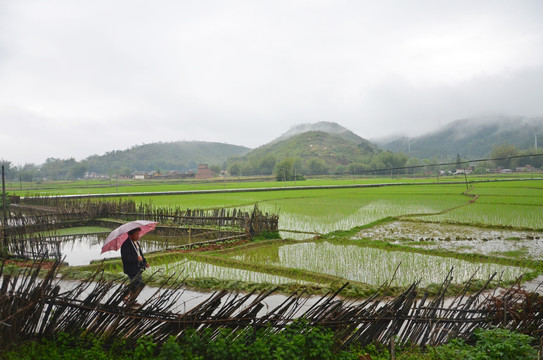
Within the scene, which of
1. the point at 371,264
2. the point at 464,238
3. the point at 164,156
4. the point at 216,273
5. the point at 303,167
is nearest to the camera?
the point at 216,273

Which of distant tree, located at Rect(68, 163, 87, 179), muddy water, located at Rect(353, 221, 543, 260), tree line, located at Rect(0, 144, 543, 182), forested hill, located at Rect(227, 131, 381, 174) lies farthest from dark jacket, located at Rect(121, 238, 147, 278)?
distant tree, located at Rect(68, 163, 87, 179)

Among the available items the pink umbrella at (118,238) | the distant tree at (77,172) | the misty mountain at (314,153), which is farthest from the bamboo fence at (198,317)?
the distant tree at (77,172)

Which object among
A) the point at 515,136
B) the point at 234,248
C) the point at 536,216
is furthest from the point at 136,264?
the point at 515,136

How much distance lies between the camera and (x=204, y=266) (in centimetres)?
890

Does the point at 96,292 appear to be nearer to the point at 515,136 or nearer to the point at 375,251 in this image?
the point at 375,251

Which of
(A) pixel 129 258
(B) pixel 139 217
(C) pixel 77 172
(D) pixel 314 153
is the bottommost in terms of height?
(B) pixel 139 217

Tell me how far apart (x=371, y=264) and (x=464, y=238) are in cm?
513

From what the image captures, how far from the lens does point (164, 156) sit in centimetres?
14312

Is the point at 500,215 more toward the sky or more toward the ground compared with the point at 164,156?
more toward the ground

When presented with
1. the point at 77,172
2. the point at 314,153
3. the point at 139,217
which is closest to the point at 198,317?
the point at 139,217

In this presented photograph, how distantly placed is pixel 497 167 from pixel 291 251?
81.3 metres

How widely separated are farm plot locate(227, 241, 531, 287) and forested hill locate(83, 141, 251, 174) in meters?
96.6

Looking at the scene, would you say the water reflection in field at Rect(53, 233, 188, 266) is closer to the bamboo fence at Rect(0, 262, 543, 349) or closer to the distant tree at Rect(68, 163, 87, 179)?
the bamboo fence at Rect(0, 262, 543, 349)

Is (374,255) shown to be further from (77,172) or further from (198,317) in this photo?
(77,172)
